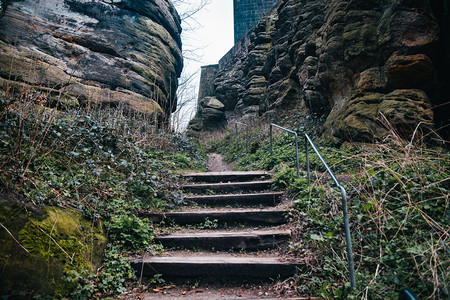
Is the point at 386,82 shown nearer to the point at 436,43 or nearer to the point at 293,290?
the point at 436,43

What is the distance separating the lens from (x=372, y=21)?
5188 mm

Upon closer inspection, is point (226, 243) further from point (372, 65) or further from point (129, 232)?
point (372, 65)

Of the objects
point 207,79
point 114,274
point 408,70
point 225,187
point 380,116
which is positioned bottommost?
→ point 114,274

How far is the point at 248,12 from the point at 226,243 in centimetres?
2138

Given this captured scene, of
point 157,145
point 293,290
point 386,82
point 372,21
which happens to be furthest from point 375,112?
point 157,145

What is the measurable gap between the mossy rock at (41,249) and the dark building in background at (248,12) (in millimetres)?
20963

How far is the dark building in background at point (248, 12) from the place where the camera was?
766 inches

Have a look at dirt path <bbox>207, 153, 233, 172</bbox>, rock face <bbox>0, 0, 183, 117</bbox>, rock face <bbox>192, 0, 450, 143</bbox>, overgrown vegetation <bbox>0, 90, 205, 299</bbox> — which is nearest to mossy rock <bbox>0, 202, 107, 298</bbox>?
overgrown vegetation <bbox>0, 90, 205, 299</bbox>

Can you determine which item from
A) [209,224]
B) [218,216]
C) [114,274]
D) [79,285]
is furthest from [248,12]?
[79,285]

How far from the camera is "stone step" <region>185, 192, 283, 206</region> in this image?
150 inches

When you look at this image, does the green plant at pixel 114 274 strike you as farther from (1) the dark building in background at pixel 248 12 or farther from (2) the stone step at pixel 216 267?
(1) the dark building in background at pixel 248 12

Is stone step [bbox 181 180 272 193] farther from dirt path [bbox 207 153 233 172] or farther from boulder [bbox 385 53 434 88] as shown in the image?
dirt path [bbox 207 153 233 172]

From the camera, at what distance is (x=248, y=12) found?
1986cm

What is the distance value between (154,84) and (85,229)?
5.97m
